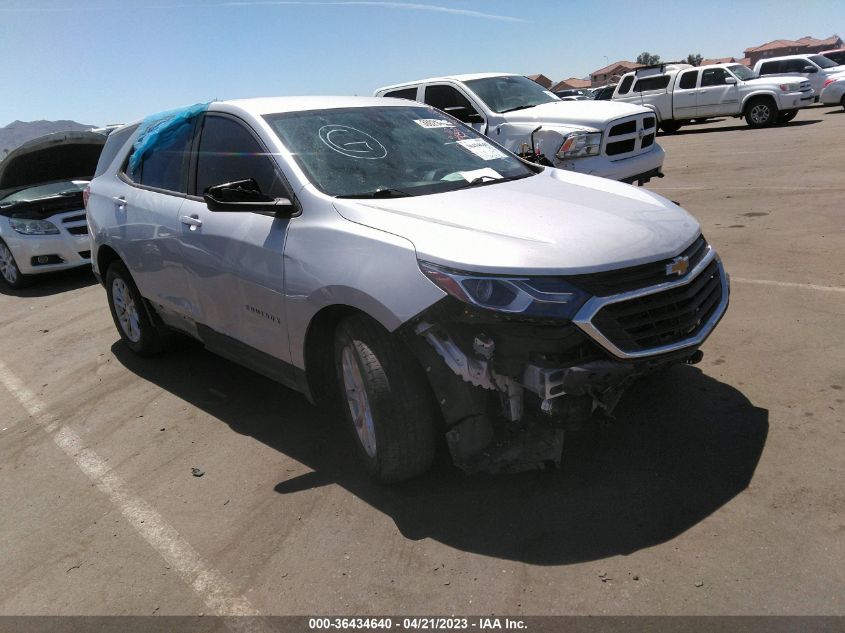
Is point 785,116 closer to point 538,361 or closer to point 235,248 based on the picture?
point 235,248

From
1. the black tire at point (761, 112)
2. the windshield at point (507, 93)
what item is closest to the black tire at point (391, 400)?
the windshield at point (507, 93)

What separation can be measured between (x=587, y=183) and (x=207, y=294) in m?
2.40

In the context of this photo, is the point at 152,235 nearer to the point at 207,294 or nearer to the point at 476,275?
the point at 207,294

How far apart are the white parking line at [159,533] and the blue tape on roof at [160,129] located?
206cm

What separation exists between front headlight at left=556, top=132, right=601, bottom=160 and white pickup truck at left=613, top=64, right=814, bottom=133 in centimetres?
1187

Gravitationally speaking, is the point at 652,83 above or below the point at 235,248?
below

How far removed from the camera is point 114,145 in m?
5.86

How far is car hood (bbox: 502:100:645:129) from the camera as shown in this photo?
8.63 m

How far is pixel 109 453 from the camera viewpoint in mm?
4328

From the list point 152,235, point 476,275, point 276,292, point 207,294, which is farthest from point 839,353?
point 152,235

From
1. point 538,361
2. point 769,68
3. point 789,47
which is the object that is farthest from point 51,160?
point 789,47

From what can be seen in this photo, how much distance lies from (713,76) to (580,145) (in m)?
15.8

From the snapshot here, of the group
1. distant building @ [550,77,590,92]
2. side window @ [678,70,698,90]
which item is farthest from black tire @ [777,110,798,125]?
distant building @ [550,77,590,92]

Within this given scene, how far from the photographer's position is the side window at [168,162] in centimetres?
470
